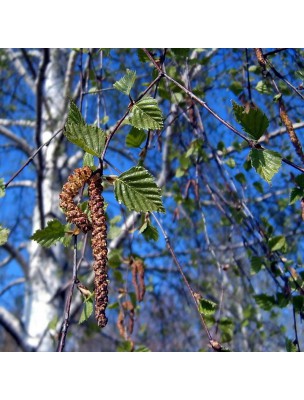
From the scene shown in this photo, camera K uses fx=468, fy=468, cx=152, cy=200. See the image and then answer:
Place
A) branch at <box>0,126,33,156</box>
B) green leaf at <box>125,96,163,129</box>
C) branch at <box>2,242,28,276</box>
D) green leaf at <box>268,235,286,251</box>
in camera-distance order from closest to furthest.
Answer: green leaf at <box>125,96,163,129</box>, green leaf at <box>268,235,286,251</box>, branch at <box>0,126,33,156</box>, branch at <box>2,242,28,276</box>

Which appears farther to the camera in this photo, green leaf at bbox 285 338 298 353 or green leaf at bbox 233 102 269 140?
green leaf at bbox 285 338 298 353

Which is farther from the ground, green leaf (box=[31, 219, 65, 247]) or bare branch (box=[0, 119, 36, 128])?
bare branch (box=[0, 119, 36, 128])

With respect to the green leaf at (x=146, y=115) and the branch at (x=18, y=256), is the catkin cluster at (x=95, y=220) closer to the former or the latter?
the green leaf at (x=146, y=115)

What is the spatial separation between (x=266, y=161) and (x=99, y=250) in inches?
7.9

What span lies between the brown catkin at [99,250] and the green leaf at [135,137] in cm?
21

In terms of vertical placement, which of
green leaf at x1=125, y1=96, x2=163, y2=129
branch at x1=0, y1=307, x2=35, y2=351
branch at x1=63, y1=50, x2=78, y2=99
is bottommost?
branch at x1=0, y1=307, x2=35, y2=351

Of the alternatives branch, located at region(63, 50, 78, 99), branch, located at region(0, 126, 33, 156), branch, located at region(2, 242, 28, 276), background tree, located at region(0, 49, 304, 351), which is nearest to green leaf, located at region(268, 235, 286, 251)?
background tree, located at region(0, 49, 304, 351)

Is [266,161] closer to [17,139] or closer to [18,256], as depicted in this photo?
[17,139]

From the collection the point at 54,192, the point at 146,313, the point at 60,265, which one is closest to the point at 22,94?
the point at 54,192

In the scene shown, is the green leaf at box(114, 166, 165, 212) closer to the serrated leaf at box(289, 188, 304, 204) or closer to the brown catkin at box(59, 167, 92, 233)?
the brown catkin at box(59, 167, 92, 233)

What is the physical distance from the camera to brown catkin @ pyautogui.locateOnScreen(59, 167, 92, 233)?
1.38 feet

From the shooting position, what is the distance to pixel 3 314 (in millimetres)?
2109

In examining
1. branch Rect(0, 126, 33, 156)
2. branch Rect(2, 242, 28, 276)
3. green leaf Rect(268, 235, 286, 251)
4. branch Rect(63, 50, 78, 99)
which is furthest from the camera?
branch Rect(2, 242, 28, 276)
